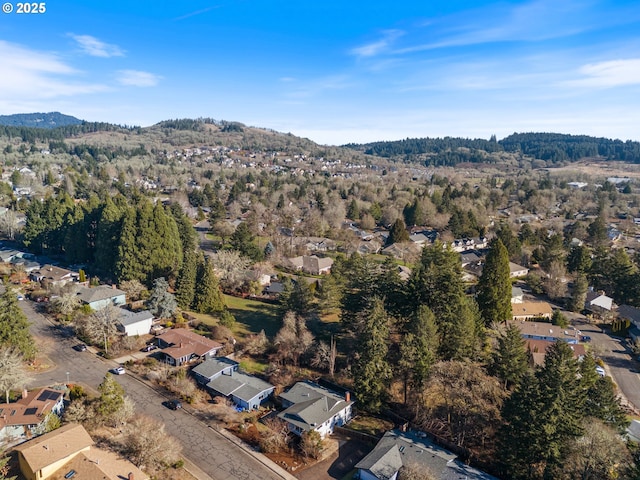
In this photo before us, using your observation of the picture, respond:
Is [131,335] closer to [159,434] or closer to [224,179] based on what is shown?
[159,434]

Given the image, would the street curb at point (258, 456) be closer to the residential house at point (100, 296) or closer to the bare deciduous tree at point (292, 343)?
the bare deciduous tree at point (292, 343)

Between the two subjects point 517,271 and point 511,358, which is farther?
point 517,271

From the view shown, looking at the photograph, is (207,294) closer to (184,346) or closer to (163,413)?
(184,346)

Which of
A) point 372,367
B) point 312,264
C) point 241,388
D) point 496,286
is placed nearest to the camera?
point 372,367

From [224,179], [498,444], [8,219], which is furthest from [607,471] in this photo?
[224,179]

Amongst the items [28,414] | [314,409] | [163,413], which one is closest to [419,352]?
[314,409]

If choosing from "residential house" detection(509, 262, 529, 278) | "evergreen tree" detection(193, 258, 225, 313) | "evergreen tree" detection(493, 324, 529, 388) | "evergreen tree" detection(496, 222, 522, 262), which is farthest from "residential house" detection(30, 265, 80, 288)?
"evergreen tree" detection(496, 222, 522, 262)

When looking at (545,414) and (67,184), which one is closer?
(545,414)
